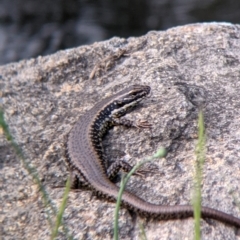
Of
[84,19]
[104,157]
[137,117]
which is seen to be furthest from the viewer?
[84,19]

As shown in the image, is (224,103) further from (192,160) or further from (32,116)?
(32,116)

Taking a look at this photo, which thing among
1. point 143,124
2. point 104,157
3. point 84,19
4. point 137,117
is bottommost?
point 104,157

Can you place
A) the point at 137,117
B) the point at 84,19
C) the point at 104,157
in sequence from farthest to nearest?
the point at 84,19
the point at 137,117
the point at 104,157

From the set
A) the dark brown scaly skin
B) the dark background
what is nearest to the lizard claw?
the dark brown scaly skin

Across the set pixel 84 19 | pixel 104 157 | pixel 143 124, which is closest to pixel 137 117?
pixel 143 124

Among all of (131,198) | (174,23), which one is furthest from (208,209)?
(174,23)

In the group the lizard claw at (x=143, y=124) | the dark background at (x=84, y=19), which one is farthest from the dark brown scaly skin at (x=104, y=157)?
the dark background at (x=84, y=19)

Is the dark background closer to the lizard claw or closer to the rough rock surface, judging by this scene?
the rough rock surface

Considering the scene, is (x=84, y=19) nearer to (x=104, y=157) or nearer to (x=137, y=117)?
(x=137, y=117)

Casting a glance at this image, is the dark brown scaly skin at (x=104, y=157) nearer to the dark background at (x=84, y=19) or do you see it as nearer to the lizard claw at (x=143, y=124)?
the lizard claw at (x=143, y=124)
